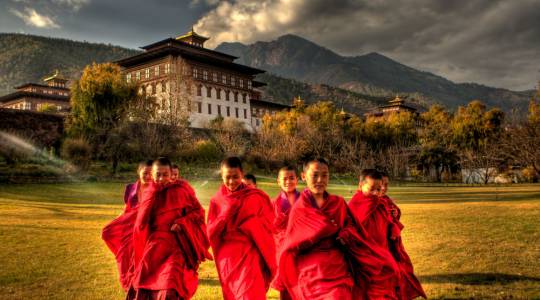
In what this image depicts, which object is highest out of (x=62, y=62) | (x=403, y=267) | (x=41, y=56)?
(x=41, y=56)

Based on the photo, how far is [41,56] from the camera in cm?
13638

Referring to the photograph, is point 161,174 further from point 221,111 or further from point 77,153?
point 221,111

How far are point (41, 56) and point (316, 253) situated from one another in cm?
15096

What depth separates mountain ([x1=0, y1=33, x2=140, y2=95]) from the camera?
129 meters

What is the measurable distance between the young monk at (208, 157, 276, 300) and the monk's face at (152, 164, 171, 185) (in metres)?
0.75

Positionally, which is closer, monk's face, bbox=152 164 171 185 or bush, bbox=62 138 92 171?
monk's face, bbox=152 164 171 185

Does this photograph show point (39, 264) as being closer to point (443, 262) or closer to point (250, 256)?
point (250, 256)

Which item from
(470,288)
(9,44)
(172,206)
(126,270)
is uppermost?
(9,44)

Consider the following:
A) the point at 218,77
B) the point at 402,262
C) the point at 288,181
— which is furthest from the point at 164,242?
the point at 218,77

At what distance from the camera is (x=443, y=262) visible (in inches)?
399

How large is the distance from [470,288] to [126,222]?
5933mm

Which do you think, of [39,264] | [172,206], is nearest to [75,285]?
[39,264]

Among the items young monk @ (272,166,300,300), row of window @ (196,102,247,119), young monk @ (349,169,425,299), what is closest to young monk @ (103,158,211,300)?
young monk @ (272,166,300,300)

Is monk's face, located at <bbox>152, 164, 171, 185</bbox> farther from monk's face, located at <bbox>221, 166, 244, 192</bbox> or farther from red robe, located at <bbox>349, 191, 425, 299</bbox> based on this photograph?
red robe, located at <bbox>349, 191, 425, 299</bbox>
